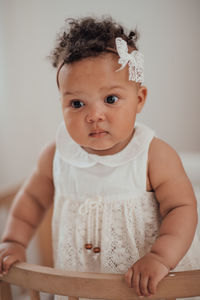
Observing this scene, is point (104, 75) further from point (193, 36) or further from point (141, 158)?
point (193, 36)

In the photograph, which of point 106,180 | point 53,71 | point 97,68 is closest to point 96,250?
point 106,180

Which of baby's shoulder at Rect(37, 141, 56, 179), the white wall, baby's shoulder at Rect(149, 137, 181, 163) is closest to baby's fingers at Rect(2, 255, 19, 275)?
baby's shoulder at Rect(37, 141, 56, 179)

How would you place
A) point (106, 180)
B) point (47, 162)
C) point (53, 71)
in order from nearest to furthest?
point (106, 180) → point (47, 162) → point (53, 71)

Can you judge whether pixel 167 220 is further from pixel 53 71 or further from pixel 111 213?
pixel 53 71

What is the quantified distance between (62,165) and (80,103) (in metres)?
0.19

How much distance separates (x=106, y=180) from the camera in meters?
0.75

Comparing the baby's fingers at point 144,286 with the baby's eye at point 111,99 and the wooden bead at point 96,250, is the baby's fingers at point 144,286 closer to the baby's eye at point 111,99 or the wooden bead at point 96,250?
the wooden bead at point 96,250

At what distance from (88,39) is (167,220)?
15.4 inches

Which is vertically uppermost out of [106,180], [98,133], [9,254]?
[98,133]

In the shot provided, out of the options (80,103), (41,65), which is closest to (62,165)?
(80,103)

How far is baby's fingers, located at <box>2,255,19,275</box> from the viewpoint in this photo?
0.65 meters

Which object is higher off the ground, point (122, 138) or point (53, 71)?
point (53, 71)

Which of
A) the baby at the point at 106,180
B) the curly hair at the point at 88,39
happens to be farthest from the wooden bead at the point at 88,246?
the curly hair at the point at 88,39

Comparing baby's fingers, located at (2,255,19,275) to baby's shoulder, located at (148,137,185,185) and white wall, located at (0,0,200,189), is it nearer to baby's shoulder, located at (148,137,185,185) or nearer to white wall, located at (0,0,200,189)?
baby's shoulder, located at (148,137,185,185)
